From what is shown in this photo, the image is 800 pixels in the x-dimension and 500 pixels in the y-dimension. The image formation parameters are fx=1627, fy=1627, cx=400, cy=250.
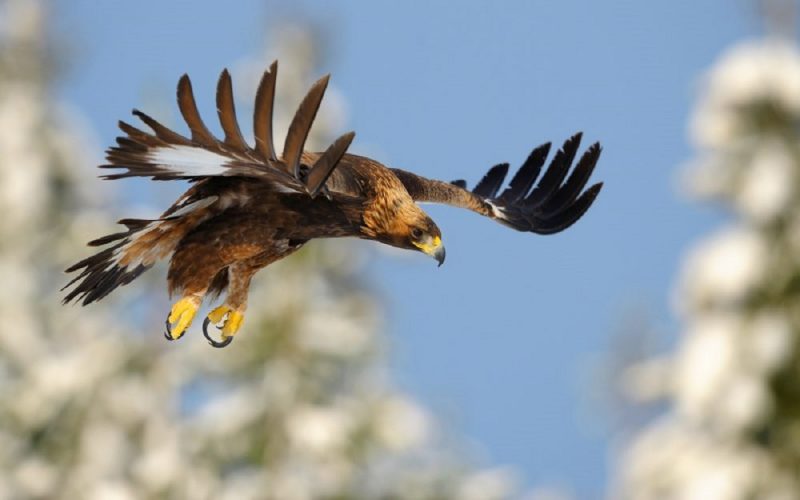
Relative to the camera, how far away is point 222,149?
21.1 ft

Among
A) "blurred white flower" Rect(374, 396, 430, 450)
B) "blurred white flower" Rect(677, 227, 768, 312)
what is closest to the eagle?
"blurred white flower" Rect(677, 227, 768, 312)

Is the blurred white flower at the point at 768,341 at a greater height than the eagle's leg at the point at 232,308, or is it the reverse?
the blurred white flower at the point at 768,341

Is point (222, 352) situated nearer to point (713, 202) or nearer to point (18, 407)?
point (18, 407)

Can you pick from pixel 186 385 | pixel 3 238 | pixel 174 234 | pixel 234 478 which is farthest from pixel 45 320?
pixel 174 234

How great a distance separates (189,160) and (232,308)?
1.51 m

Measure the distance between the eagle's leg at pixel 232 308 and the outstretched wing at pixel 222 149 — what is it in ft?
4.00

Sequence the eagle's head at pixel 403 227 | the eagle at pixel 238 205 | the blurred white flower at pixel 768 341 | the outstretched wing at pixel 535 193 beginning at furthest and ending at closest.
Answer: the blurred white flower at pixel 768 341
the outstretched wing at pixel 535 193
the eagle's head at pixel 403 227
the eagle at pixel 238 205

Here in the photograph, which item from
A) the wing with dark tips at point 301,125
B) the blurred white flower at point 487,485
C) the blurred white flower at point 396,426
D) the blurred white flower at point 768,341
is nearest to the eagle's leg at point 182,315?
the wing with dark tips at point 301,125

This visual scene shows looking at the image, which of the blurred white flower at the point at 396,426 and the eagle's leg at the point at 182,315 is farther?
the blurred white flower at the point at 396,426

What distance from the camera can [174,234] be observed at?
25.3 ft

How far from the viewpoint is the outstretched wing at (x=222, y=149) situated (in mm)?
6176

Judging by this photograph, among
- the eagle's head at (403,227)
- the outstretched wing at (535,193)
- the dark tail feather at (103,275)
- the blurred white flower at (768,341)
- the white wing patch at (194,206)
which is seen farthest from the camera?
the blurred white flower at (768,341)

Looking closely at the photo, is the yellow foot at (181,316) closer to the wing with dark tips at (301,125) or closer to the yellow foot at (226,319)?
the yellow foot at (226,319)

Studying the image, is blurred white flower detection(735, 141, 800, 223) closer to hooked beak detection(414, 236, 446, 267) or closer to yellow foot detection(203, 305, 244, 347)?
hooked beak detection(414, 236, 446, 267)
